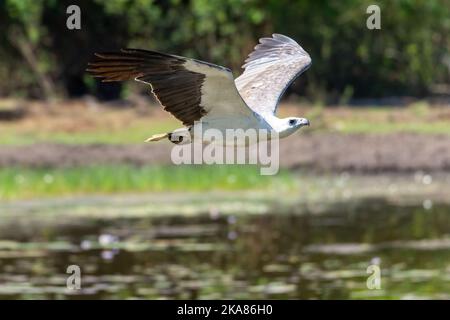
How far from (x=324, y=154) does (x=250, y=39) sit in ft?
Answer: 16.9

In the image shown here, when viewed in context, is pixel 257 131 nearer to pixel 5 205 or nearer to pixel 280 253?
pixel 280 253

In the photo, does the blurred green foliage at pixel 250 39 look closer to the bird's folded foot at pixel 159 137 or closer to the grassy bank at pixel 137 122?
the grassy bank at pixel 137 122

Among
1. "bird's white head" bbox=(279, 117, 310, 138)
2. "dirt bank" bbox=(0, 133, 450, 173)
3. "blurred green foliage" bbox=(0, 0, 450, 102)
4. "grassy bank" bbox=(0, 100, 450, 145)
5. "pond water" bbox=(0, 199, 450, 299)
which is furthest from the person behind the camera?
"blurred green foliage" bbox=(0, 0, 450, 102)

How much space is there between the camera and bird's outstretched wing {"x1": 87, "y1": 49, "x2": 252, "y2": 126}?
8.17 meters

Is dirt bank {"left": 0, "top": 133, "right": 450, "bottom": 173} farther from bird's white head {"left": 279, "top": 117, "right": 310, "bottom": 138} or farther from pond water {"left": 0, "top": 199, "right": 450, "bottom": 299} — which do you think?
bird's white head {"left": 279, "top": 117, "right": 310, "bottom": 138}

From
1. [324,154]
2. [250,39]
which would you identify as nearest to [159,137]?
[324,154]

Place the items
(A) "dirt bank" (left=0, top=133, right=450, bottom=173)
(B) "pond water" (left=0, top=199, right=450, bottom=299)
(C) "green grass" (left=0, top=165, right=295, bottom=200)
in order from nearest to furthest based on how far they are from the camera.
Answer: (B) "pond water" (left=0, top=199, right=450, bottom=299) < (C) "green grass" (left=0, top=165, right=295, bottom=200) < (A) "dirt bank" (left=0, top=133, right=450, bottom=173)

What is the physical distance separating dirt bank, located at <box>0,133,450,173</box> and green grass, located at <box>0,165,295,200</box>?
1090 millimetres

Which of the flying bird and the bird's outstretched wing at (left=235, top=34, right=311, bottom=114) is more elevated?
the bird's outstretched wing at (left=235, top=34, right=311, bottom=114)

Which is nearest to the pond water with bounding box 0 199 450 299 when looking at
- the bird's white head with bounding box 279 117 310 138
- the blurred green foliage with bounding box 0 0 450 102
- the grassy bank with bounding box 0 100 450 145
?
the bird's white head with bounding box 279 117 310 138


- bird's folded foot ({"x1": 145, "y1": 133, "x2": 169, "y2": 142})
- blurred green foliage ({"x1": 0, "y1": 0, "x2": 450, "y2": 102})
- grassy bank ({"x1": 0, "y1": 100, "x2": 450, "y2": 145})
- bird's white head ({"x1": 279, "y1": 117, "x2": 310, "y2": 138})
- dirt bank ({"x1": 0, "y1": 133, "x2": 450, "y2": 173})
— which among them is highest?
blurred green foliage ({"x1": 0, "y1": 0, "x2": 450, "y2": 102})

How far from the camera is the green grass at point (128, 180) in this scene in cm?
1880

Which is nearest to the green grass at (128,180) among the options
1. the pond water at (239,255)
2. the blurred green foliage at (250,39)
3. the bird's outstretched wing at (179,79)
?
the pond water at (239,255)
